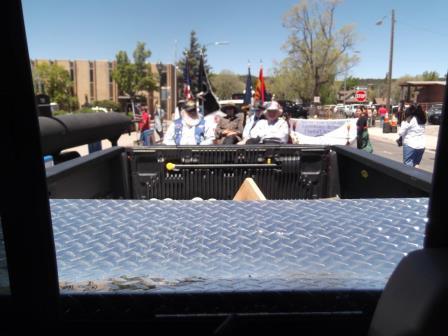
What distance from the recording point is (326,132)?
15.3 metres

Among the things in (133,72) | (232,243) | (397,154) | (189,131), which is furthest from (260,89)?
(133,72)

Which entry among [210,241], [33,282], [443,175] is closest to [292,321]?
[210,241]

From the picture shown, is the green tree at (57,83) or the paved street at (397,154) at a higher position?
the green tree at (57,83)

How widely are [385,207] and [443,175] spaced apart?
95cm

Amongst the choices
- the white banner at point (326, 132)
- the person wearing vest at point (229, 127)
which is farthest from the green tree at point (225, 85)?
the person wearing vest at point (229, 127)

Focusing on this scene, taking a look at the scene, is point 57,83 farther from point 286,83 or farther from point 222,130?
point 222,130

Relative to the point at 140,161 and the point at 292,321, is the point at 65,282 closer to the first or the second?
the point at 292,321

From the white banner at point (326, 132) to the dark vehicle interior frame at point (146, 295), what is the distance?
13.0m

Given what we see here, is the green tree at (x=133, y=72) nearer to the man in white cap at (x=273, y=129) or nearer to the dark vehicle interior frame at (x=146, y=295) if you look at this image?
the man in white cap at (x=273, y=129)

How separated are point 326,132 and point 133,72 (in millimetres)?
53308

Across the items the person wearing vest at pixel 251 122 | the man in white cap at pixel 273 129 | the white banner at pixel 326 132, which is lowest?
the white banner at pixel 326 132

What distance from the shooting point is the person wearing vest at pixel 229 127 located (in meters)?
9.39

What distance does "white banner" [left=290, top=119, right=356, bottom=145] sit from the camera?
14766 mm

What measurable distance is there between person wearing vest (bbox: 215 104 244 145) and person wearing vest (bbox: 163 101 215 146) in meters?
0.66
